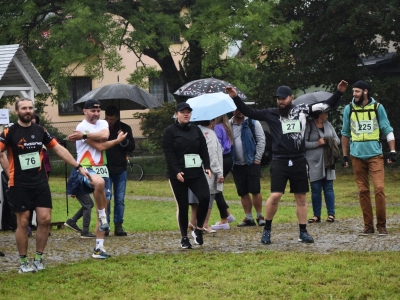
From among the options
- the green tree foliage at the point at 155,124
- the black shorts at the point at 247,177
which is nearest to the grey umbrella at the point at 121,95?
the black shorts at the point at 247,177

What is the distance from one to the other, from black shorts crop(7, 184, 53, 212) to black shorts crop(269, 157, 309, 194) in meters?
3.10

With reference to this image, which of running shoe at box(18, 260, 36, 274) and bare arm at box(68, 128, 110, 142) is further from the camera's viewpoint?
bare arm at box(68, 128, 110, 142)

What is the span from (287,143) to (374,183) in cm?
158

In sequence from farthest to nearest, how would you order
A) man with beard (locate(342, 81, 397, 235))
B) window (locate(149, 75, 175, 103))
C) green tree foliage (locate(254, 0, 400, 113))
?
window (locate(149, 75, 175, 103)) < green tree foliage (locate(254, 0, 400, 113)) < man with beard (locate(342, 81, 397, 235))

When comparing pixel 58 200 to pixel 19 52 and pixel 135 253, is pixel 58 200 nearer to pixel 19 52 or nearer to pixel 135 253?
pixel 19 52

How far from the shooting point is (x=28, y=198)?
9734mm

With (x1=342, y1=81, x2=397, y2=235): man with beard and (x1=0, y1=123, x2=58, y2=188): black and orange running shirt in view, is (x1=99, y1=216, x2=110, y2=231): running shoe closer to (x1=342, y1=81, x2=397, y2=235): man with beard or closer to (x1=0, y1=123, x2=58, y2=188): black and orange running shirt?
(x1=0, y1=123, x2=58, y2=188): black and orange running shirt

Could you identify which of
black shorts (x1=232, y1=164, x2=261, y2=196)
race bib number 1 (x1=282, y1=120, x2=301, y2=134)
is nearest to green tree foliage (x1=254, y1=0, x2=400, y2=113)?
black shorts (x1=232, y1=164, x2=261, y2=196)

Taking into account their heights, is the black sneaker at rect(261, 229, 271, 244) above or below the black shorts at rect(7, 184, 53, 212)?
below

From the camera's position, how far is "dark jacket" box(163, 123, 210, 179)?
11.4 m

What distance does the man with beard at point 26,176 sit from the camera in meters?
9.70

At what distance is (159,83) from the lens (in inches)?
1922

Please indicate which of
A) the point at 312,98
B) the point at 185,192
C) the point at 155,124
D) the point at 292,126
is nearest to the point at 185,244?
the point at 185,192

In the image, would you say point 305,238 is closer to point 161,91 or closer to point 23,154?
point 23,154
